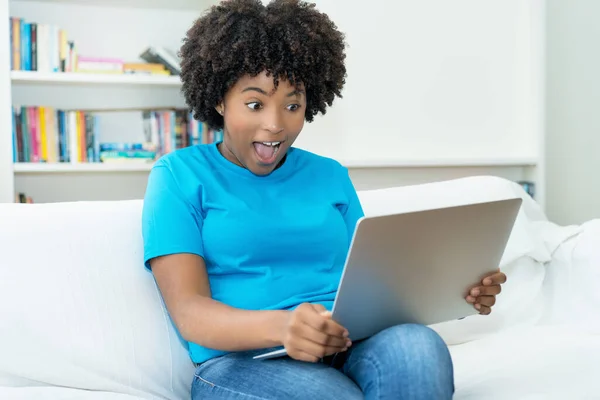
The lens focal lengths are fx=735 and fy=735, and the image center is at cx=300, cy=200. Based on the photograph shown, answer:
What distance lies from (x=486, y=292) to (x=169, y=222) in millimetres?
501

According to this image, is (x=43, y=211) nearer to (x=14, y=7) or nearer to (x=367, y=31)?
(x=367, y=31)

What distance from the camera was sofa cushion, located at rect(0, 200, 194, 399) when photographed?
1188 mm

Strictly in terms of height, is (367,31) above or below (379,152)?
above

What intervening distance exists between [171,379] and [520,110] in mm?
1926

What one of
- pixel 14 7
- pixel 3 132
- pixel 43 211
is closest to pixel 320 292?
pixel 43 211

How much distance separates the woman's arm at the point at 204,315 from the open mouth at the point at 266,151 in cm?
22

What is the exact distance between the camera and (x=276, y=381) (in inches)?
38.6

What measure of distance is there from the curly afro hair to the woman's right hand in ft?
1.50

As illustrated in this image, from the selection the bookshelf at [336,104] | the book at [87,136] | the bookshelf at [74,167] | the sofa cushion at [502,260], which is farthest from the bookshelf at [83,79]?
the sofa cushion at [502,260]

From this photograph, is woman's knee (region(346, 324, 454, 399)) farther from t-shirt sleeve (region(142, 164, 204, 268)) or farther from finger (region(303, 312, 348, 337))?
t-shirt sleeve (region(142, 164, 204, 268))

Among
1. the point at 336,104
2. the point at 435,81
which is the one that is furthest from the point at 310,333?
the point at 435,81

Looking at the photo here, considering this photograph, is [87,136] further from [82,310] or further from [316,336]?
[316,336]

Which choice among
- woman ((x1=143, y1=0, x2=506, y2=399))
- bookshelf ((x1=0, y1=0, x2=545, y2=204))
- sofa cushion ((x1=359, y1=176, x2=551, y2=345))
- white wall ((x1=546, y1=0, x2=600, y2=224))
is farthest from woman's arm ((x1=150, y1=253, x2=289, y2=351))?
white wall ((x1=546, y1=0, x2=600, y2=224))

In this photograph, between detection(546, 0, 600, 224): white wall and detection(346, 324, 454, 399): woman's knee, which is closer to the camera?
detection(346, 324, 454, 399): woman's knee
